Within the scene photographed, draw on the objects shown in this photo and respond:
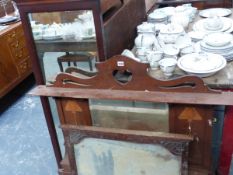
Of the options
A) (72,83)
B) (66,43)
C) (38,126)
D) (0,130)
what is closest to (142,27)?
(66,43)

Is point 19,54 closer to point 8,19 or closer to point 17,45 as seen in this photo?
point 17,45

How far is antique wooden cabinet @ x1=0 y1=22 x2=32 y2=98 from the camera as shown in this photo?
7.71 feet

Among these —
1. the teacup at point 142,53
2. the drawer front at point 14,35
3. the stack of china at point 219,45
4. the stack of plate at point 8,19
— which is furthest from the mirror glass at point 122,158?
the stack of plate at point 8,19

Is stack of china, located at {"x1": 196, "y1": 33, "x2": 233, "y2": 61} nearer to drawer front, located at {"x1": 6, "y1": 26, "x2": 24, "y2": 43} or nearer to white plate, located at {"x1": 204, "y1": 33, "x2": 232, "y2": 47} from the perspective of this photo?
white plate, located at {"x1": 204, "y1": 33, "x2": 232, "y2": 47}

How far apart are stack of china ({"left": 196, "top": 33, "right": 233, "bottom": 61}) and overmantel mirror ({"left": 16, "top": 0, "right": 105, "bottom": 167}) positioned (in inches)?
18.1

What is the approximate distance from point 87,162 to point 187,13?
1080mm

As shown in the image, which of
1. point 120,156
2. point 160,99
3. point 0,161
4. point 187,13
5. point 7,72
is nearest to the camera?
point 160,99

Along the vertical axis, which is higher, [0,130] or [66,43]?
[66,43]

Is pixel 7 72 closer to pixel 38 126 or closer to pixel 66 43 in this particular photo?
pixel 38 126

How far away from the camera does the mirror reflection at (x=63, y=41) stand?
1.11 m

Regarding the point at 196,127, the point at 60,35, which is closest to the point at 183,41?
the point at 196,127

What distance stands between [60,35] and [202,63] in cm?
59

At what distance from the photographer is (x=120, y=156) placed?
1046mm

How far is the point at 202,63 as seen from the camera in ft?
3.57
